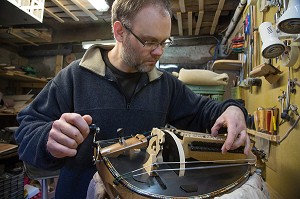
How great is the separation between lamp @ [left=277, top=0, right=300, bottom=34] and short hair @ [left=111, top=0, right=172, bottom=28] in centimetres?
57

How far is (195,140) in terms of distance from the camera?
850mm

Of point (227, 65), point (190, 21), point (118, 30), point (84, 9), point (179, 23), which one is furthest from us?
point (179, 23)

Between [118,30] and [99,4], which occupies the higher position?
[99,4]

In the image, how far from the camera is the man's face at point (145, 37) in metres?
1.20

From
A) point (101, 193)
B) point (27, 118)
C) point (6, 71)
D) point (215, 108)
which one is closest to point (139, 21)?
point (215, 108)

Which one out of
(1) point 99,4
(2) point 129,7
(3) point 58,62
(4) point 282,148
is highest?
(1) point 99,4

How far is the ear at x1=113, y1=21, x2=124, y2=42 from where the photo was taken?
4.47ft

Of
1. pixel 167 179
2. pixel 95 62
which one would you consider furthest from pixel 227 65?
pixel 167 179

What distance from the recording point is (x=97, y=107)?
1.28 metres

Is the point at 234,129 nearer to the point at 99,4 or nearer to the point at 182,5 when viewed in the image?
the point at 182,5

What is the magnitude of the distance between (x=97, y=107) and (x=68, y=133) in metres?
0.59

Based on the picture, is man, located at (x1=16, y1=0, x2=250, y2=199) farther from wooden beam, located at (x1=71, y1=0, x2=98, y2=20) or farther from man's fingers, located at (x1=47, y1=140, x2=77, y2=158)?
wooden beam, located at (x1=71, y1=0, x2=98, y2=20)

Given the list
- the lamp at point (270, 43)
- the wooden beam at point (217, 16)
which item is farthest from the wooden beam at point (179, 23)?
the lamp at point (270, 43)

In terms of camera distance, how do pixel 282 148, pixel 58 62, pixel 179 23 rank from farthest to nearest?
pixel 58 62, pixel 179 23, pixel 282 148
